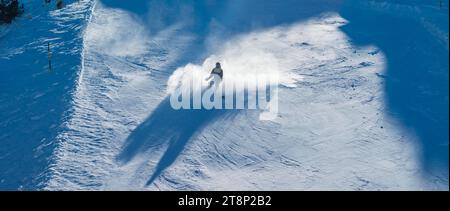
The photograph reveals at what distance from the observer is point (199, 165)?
950cm

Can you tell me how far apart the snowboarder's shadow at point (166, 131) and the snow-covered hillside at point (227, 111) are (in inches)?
1.5

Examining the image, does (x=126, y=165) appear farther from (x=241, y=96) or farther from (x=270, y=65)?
(x=270, y=65)

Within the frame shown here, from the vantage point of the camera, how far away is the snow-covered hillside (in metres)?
9.24

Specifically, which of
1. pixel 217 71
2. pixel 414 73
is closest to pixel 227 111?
pixel 217 71

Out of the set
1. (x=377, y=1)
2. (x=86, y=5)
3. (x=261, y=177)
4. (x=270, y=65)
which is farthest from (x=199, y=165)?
(x=377, y=1)

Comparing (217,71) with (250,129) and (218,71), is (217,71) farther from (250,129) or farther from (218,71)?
(250,129)

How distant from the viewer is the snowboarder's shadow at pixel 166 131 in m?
9.65

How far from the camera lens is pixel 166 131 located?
34.4 feet

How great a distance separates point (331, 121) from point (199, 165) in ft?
10.7

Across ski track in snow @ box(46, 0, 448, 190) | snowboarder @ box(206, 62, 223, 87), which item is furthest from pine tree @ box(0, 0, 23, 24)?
snowboarder @ box(206, 62, 223, 87)

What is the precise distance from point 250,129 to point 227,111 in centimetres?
86

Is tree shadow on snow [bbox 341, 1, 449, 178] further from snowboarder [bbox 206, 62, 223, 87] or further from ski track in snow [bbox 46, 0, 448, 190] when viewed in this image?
snowboarder [bbox 206, 62, 223, 87]

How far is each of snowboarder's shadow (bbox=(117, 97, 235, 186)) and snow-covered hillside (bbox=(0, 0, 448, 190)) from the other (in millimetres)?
37

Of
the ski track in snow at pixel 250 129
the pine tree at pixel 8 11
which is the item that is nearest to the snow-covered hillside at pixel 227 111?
the ski track in snow at pixel 250 129
